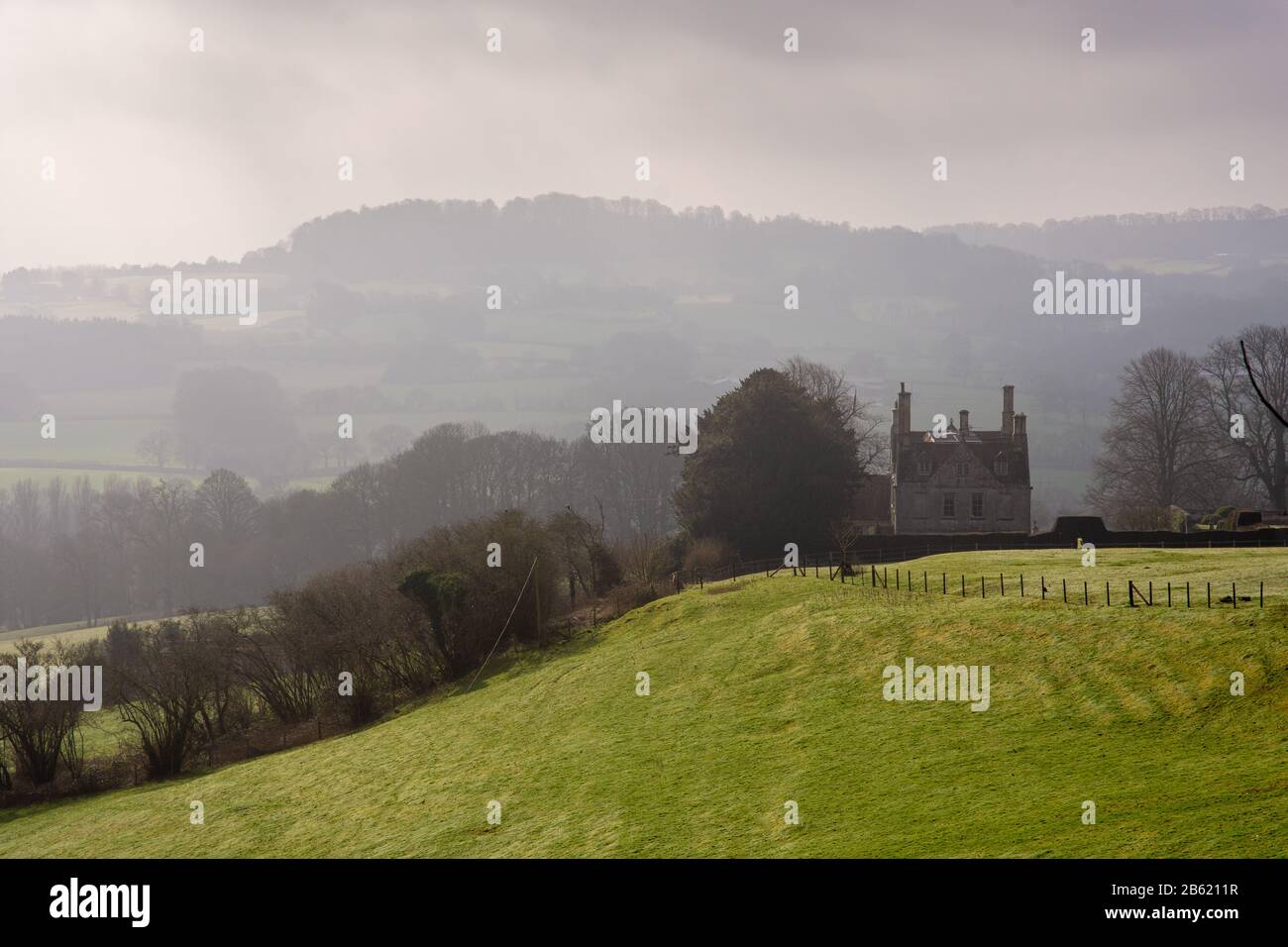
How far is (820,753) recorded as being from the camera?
2972cm

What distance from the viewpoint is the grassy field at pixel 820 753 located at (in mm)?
22375

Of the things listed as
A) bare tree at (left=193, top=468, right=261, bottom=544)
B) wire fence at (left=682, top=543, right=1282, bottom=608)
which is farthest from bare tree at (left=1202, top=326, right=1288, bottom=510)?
bare tree at (left=193, top=468, right=261, bottom=544)

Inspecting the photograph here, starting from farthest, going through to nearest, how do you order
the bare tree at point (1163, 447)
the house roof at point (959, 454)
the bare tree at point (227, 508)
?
the bare tree at point (227, 508)
the bare tree at point (1163, 447)
the house roof at point (959, 454)

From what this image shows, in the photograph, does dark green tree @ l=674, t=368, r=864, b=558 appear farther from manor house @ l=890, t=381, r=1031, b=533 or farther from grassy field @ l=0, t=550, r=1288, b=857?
grassy field @ l=0, t=550, r=1288, b=857

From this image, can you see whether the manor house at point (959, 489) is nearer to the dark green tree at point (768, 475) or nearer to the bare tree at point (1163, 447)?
the dark green tree at point (768, 475)

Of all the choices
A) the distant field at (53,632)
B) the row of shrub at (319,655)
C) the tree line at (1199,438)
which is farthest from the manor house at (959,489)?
the distant field at (53,632)

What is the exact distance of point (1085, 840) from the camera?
19.6 m

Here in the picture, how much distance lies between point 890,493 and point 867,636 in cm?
4880

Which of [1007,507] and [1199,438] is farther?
[1199,438]

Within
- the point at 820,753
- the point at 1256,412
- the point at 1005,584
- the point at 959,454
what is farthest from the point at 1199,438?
the point at 820,753

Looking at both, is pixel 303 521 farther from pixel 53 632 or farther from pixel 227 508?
pixel 53 632

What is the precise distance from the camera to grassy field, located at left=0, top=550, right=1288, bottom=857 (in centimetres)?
2238
